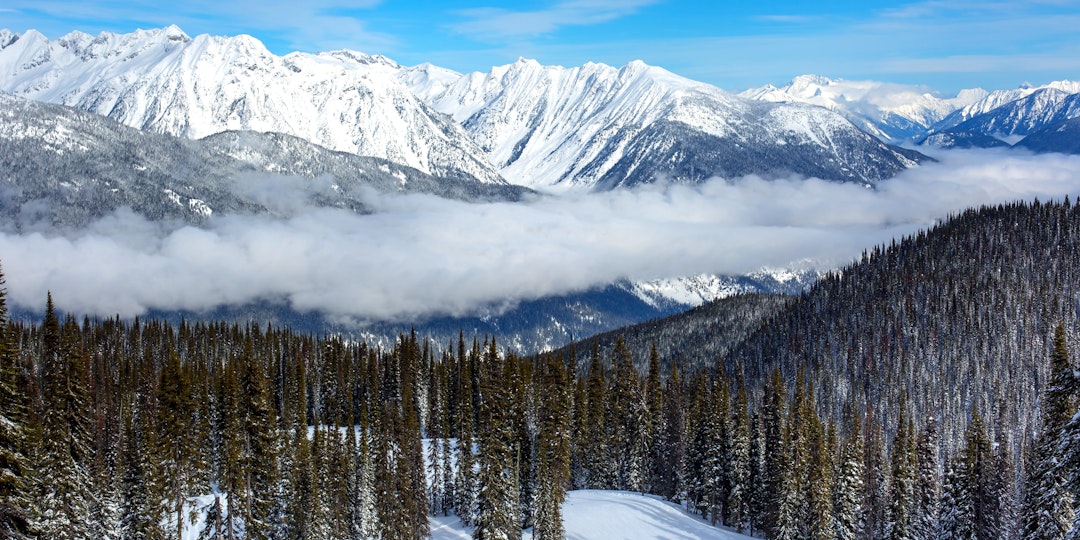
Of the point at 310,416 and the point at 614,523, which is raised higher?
the point at 614,523

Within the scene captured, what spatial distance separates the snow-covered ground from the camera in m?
79.5

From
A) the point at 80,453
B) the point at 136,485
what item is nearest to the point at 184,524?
the point at 136,485

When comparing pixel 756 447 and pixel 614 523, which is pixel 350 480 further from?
pixel 756 447

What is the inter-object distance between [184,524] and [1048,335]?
185 meters

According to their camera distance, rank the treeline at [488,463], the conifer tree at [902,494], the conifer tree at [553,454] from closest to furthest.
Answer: the treeline at [488,463], the conifer tree at [553,454], the conifer tree at [902,494]

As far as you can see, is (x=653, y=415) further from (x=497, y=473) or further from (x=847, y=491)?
(x=497, y=473)

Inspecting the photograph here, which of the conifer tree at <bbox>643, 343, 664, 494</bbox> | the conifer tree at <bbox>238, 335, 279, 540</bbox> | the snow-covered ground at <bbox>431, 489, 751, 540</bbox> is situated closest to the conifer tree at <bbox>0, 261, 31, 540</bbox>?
the conifer tree at <bbox>238, 335, 279, 540</bbox>

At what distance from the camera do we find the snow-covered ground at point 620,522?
7950 centimetres

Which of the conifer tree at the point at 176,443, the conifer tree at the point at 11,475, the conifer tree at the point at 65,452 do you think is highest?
the conifer tree at the point at 11,475

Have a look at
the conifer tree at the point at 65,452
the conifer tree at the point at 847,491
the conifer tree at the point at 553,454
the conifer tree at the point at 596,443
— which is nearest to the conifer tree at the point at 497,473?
the conifer tree at the point at 553,454

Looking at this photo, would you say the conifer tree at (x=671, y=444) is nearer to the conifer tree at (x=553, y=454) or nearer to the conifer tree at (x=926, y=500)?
the conifer tree at (x=553, y=454)

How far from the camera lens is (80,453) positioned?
5756cm

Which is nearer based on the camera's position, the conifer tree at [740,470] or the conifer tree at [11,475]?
the conifer tree at [11,475]

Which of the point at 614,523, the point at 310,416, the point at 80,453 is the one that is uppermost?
the point at 80,453
